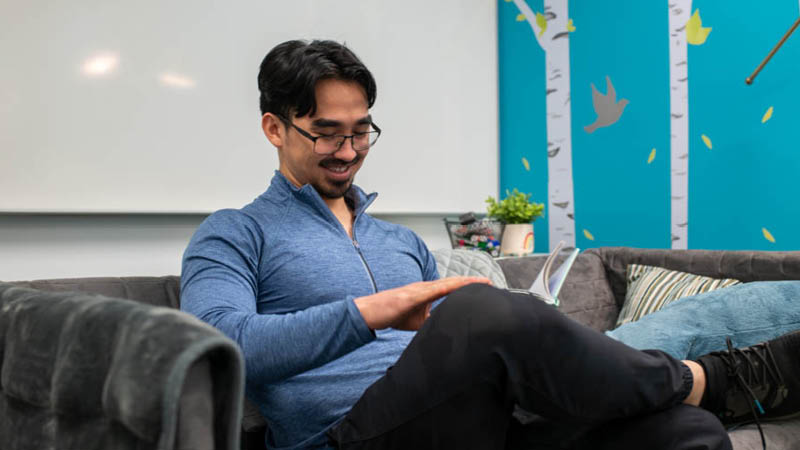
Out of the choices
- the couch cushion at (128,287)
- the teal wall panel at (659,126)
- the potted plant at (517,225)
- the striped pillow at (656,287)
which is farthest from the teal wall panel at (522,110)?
the couch cushion at (128,287)

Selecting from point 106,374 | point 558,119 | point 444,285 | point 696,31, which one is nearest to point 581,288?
point 558,119

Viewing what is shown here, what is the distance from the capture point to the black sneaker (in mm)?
1098

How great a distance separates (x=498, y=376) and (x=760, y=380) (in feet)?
1.88

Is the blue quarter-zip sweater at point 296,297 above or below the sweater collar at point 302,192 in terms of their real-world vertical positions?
below

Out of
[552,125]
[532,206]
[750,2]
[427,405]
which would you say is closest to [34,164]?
[427,405]

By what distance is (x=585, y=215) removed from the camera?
278 centimetres

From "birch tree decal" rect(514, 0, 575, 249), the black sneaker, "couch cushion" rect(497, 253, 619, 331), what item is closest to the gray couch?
"couch cushion" rect(497, 253, 619, 331)

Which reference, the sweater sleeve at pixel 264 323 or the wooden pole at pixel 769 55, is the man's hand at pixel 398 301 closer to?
the sweater sleeve at pixel 264 323

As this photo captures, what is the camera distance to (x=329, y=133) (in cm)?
128

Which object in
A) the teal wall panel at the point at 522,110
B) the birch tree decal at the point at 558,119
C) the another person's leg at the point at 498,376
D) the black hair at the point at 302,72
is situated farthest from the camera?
the teal wall panel at the point at 522,110

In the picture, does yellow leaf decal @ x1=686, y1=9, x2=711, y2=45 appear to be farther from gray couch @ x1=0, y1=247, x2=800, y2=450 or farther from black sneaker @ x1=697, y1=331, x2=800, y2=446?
black sneaker @ x1=697, y1=331, x2=800, y2=446

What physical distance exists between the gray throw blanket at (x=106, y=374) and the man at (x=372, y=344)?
27cm

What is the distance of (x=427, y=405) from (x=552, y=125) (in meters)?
2.25

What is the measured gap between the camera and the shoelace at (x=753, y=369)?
1.10 meters
